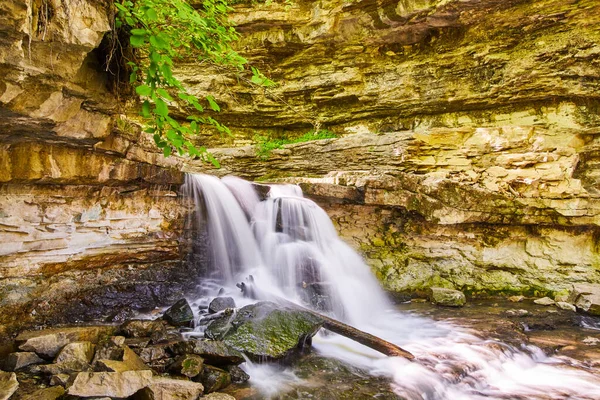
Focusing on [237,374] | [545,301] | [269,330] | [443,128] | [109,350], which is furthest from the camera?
[443,128]

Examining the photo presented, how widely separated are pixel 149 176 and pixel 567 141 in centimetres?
917

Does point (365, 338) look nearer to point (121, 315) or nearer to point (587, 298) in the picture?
point (121, 315)

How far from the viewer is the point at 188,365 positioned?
3154 mm

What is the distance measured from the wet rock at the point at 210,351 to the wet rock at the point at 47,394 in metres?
0.98

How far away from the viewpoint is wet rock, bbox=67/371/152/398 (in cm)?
259

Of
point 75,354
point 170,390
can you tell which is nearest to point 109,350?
point 75,354

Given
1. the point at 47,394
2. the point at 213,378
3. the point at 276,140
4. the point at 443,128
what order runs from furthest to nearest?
the point at 276,140 < the point at 443,128 < the point at 213,378 < the point at 47,394

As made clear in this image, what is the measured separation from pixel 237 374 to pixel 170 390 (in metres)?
0.78

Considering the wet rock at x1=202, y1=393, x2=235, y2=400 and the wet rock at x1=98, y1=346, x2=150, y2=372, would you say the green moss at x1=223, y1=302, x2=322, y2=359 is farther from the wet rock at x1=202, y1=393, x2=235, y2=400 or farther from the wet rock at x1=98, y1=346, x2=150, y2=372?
the wet rock at x1=98, y1=346, x2=150, y2=372

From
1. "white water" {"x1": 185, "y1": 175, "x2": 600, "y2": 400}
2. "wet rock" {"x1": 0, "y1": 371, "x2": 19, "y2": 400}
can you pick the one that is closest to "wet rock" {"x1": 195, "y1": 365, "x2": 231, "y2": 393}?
"white water" {"x1": 185, "y1": 175, "x2": 600, "y2": 400}

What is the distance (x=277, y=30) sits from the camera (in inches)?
446

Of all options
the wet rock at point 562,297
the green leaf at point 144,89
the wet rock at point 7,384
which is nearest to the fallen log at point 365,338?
the wet rock at point 7,384

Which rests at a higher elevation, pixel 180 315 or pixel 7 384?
pixel 180 315

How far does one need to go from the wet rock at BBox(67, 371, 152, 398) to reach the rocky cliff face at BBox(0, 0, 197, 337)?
1777 mm
